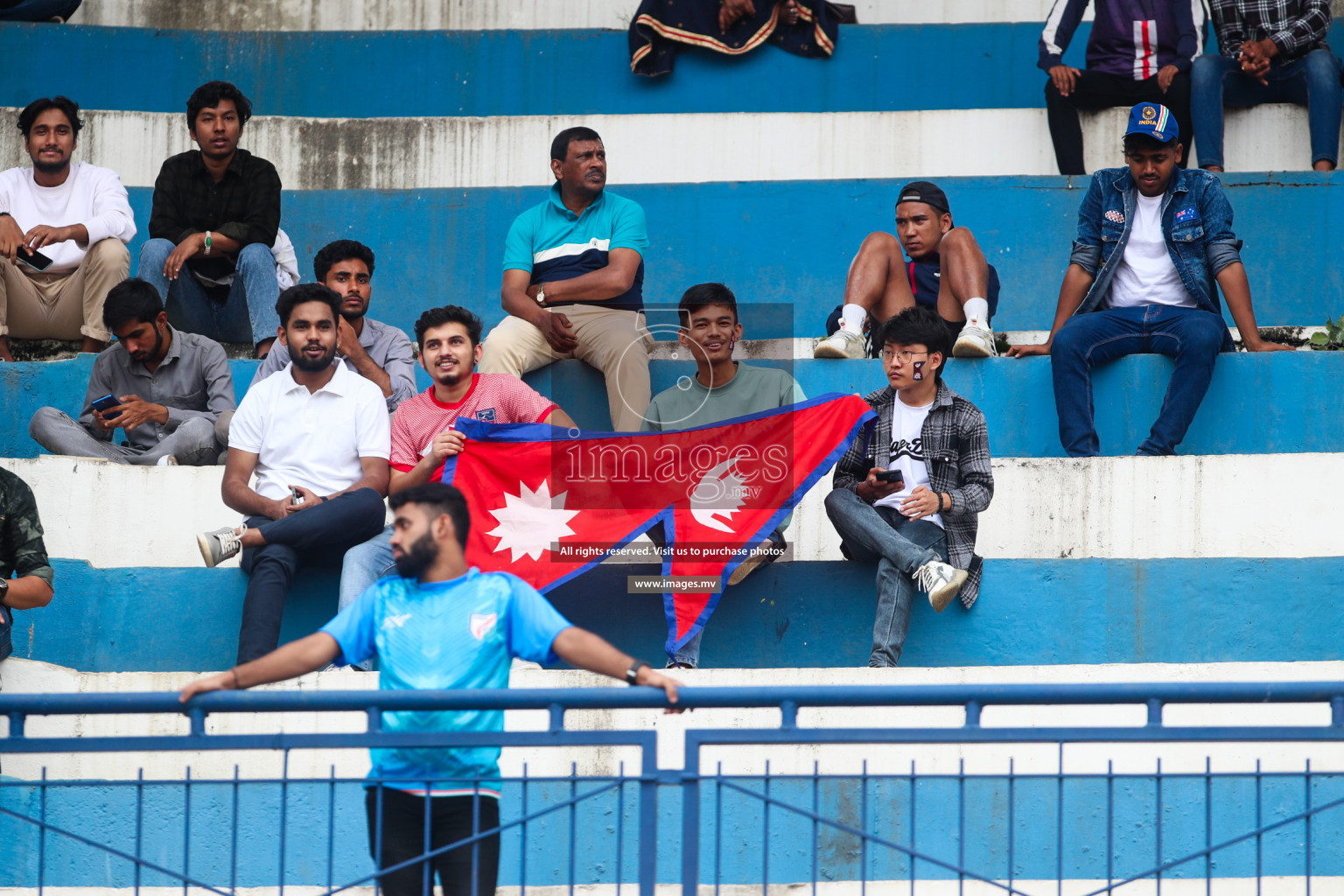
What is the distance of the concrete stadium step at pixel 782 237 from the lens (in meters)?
8.45

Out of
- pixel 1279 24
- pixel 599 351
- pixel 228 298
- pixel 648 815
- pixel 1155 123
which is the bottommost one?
pixel 648 815

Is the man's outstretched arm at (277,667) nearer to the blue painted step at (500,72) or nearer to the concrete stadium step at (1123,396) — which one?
the concrete stadium step at (1123,396)

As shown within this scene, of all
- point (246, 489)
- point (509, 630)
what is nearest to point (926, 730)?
point (509, 630)

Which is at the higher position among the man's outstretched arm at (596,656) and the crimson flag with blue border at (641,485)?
the crimson flag with blue border at (641,485)

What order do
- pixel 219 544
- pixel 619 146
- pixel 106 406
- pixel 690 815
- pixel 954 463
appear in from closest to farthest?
pixel 690 815 < pixel 219 544 < pixel 954 463 < pixel 106 406 < pixel 619 146

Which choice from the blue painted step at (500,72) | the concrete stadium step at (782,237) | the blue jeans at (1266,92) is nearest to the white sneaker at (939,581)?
the concrete stadium step at (782,237)

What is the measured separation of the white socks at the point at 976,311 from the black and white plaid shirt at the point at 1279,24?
2.87m

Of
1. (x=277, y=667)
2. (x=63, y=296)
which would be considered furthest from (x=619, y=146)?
(x=277, y=667)

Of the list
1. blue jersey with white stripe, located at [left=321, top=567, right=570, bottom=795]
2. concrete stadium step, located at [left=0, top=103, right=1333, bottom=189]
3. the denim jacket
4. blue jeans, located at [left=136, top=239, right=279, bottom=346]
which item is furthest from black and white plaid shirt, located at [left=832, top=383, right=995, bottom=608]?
concrete stadium step, located at [left=0, top=103, right=1333, bottom=189]

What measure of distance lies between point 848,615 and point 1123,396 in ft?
6.20

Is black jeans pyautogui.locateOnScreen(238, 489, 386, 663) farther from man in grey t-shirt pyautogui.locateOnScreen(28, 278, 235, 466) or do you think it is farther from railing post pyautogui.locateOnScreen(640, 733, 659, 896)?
railing post pyautogui.locateOnScreen(640, 733, 659, 896)

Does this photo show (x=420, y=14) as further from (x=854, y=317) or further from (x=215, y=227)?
(x=854, y=317)

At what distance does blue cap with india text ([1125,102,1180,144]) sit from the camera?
6949mm

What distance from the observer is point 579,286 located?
6945 mm
